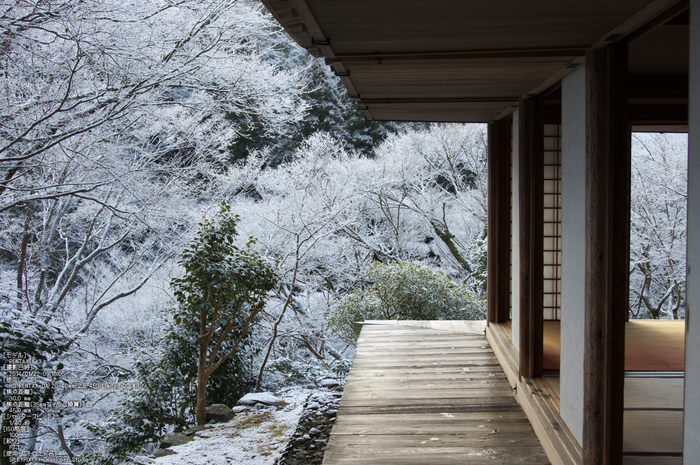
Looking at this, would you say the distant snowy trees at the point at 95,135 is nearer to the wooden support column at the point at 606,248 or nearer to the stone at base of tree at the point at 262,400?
the stone at base of tree at the point at 262,400

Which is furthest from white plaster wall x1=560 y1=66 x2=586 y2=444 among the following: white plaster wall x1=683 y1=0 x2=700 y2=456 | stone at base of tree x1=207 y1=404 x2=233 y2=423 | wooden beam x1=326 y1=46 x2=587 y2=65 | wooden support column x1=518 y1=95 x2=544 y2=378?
stone at base of tree x1=207 y1=404 x2=233 y2=423

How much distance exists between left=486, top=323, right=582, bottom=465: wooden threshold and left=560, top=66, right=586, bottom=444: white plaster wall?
0.18 feet

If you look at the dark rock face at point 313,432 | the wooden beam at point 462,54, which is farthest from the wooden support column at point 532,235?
the dark rock face at point 313,432

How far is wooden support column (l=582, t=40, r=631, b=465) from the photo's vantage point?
1739 mm

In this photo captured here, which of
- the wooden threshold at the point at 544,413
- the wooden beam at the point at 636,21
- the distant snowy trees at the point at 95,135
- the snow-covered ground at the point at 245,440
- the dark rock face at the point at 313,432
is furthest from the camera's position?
the distant snowy trees at the point at 95,135

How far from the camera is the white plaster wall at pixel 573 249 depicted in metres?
2.04

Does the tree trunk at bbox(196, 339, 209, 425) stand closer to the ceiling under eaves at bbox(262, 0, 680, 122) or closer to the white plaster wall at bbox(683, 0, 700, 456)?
the ceiling under eaves at bbox(262, 0, 680, 122)

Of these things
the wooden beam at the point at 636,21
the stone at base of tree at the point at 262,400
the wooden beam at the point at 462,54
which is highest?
the wooden beam at the point at 462,54

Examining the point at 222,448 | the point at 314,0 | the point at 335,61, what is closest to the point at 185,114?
the point at 222,448

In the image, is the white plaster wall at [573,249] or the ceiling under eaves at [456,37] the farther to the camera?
the white plaster wall at [573,249]

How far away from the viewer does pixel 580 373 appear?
81.9 inches

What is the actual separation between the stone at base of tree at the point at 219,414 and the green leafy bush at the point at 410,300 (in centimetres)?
198

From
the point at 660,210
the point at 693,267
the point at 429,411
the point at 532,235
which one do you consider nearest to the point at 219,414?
the point at 429,411

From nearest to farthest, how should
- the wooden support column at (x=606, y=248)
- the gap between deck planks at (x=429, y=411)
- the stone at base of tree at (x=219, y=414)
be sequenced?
the wooden support column at (x=606, y=248), the gap between deck planks at (x=429, y=411), the stone at base of tree at (x=219, y=414)
